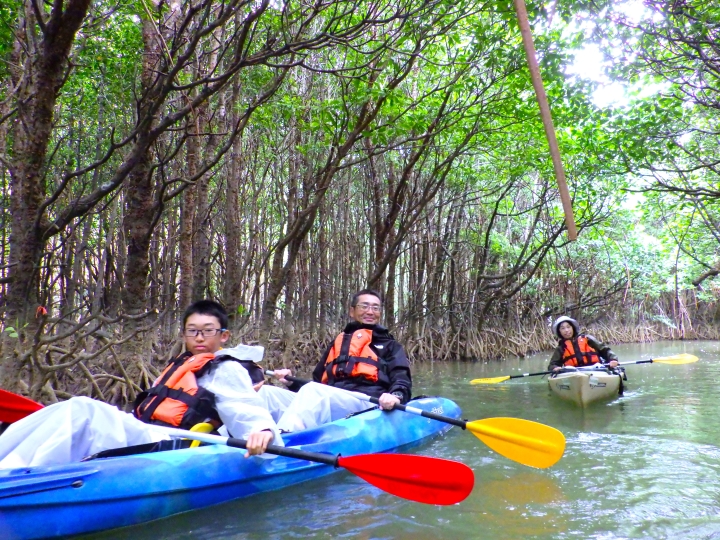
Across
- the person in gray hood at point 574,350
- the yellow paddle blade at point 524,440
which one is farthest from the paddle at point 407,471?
the person in gray hood at point 574,350

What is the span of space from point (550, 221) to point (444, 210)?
2022mm

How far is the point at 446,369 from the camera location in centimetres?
877

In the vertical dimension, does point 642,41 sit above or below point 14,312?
above

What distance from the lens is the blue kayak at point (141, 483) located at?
1931mm

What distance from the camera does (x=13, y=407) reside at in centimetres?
280

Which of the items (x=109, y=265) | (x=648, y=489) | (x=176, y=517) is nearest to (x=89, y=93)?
(x=109, y=265)

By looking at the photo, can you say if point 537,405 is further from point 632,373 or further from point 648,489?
point 632,373

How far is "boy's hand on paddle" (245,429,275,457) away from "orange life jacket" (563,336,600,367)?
15.6 feet

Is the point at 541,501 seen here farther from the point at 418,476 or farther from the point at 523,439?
the point at 418,476

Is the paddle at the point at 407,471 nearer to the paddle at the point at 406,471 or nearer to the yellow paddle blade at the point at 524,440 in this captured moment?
the paddle at the point at 406,471

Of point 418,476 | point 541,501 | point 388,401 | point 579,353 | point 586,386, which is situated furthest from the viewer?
point 579,353

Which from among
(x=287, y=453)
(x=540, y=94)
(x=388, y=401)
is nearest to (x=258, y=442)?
(x=287, y=453)

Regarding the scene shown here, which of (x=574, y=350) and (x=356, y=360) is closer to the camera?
(x=356, y=360)

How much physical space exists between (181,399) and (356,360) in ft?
4.84
